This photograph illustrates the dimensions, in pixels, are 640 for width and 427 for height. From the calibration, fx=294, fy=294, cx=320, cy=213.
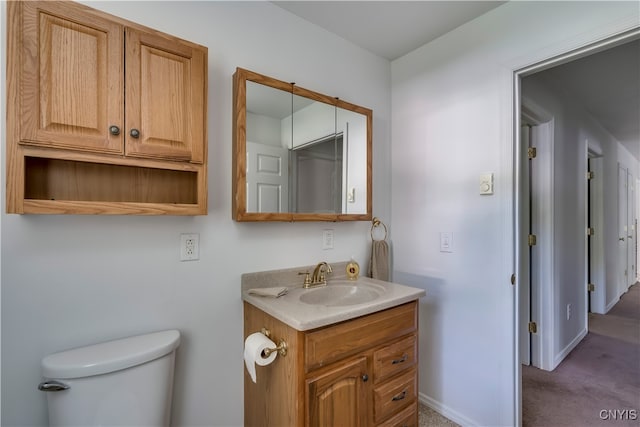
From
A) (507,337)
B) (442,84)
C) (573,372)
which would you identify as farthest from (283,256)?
(573,372)

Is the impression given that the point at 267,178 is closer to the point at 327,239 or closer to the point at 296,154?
the point at 296,154

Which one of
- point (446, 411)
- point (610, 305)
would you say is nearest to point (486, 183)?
point (446, 411)

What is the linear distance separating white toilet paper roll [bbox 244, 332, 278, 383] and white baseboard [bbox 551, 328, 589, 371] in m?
2.55

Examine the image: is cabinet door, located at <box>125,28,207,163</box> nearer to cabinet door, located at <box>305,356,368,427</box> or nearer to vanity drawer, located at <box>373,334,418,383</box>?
cabinet door, located at <box>305,356,368,427</box>

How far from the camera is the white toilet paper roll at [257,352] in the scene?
3.71ft

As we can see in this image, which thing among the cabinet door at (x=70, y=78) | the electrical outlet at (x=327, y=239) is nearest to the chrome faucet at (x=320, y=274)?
the electrical outlet at (x=327, y=239)

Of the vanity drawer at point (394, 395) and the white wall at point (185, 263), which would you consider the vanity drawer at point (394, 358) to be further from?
the white wall at point (185, 263)

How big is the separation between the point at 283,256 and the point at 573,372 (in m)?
2.59

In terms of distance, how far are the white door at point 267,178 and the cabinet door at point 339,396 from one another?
793 mm

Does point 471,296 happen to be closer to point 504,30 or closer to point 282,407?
point 282,407

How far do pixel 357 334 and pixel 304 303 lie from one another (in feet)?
0.87

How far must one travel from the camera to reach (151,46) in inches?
44.2

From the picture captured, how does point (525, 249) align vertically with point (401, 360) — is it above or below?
above

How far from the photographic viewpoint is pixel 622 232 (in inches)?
185
